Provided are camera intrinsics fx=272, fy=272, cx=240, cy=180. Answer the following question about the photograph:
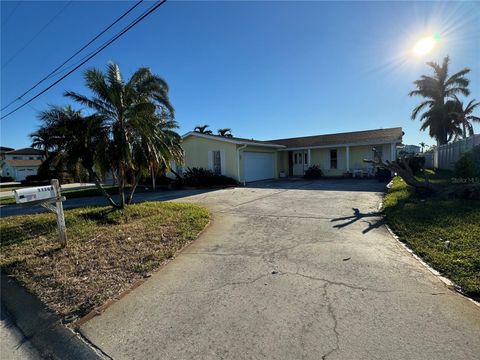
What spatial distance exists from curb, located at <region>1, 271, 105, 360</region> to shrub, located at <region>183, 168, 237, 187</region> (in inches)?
520

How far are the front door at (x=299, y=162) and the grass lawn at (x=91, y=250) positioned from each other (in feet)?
50.6

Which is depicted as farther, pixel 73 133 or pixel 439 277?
pixel 73 133

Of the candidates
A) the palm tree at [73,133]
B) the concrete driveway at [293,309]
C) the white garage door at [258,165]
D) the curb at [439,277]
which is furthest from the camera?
the white garage door at [258,165]

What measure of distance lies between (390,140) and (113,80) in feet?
55.5

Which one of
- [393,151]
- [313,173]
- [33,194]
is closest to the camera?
[33,194]

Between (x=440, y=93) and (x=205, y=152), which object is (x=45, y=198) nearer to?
(x=205, y=152)

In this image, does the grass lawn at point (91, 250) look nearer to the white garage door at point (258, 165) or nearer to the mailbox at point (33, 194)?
the mailbox at point (33, 194)

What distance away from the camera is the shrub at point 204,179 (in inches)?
680

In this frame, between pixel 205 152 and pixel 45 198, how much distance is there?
14.3 meters

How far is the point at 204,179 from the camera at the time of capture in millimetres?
17312

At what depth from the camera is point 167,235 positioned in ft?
20.4

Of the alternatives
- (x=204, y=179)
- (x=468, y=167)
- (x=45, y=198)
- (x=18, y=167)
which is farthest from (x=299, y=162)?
(x=18, y=167)

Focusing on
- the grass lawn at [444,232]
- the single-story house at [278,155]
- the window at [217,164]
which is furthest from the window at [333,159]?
the grass lawn at [444,232]

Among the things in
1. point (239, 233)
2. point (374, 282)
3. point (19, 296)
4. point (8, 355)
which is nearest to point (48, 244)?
point (19, 296)
